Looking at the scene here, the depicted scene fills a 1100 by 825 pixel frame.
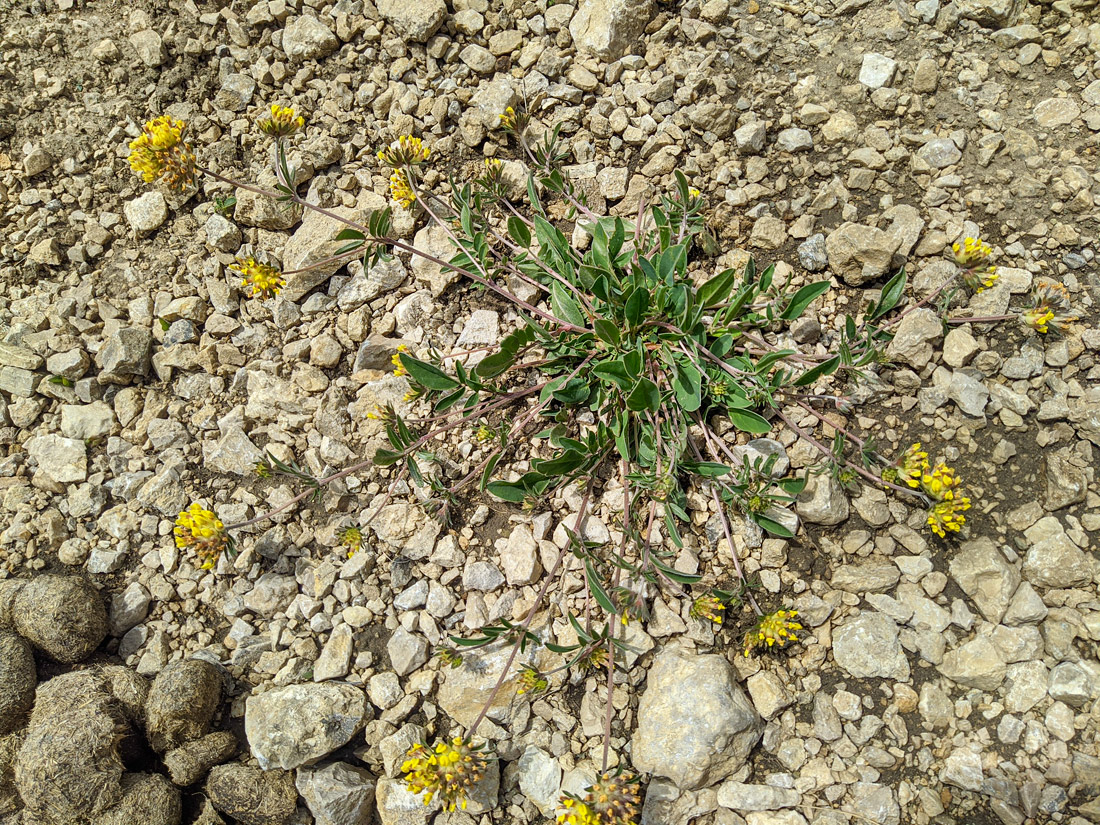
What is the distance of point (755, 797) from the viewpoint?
3018 millimetres

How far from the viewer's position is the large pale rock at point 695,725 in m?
3.01

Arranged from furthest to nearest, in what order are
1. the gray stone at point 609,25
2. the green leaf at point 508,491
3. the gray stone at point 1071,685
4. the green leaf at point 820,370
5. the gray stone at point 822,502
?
1. the gray stone at point 609,25
2. the green leaf at point 508,491
3. the gray stone at point 822,502
4. the green leaf at point 820,370
5. the gray stone at point 1071,685

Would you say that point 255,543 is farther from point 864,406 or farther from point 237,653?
point 864,406

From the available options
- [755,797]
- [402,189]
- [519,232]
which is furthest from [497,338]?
[755,797]

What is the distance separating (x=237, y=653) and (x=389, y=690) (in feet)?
2.83

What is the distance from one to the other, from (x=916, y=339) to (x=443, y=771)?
3120 mm

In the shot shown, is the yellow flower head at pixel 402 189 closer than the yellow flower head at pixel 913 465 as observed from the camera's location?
No

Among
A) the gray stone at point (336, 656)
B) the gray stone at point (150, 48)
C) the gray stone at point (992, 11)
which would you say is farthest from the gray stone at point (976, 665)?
the gray stone at point (150, 48)

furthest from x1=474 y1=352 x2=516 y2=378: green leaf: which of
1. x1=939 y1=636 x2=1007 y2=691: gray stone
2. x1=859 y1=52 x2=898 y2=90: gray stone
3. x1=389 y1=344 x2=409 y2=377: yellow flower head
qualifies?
x1=859 y1=52 x2=898 y2=90: gray stone

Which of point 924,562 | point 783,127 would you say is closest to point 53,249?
point 783,127

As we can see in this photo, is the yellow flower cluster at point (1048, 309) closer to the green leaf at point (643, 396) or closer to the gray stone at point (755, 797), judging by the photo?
the green leaf at point (643, 396)

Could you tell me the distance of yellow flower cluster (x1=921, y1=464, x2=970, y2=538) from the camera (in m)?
3.03

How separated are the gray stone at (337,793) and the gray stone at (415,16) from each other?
443 cm

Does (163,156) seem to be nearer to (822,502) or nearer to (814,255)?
(814,255)
